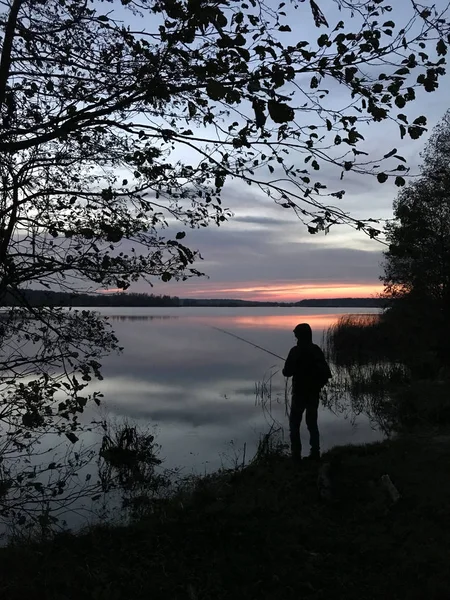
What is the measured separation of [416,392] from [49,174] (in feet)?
52.1

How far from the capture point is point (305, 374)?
8.66 meters

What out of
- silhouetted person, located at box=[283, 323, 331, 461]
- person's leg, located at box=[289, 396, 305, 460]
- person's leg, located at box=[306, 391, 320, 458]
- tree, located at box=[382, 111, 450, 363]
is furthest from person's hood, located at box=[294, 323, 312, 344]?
tree, located at box=[382, 111, 450, 363]

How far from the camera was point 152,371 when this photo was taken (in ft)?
98.7

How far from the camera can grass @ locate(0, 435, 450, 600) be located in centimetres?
501

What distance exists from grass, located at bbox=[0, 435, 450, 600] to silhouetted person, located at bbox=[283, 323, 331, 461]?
0.97 meters

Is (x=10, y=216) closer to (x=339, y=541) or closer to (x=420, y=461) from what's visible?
(x=339, y=541)

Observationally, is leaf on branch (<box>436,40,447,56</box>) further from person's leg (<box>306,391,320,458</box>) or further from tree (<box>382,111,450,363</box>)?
tree (<box>382,111,450,363</box>)

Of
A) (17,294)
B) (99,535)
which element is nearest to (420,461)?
(99,535)

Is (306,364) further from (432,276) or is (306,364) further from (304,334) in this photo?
(432,276)

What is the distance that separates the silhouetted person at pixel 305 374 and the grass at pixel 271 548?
97cm

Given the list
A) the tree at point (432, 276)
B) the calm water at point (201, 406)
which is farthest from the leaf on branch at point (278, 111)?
the tree at point (432, 276)

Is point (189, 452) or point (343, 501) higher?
point (343, 501)

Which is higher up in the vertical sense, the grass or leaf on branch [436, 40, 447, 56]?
leaf on branch [436, 40, 447, 56]

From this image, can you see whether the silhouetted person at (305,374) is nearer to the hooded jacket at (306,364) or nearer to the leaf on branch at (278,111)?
the hooded jacket at (306,364)
